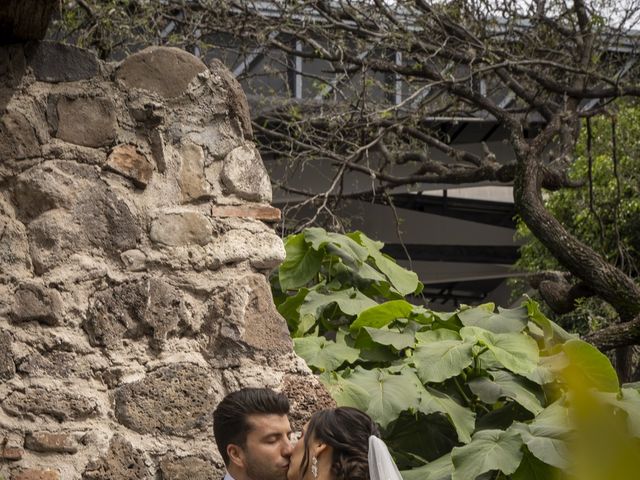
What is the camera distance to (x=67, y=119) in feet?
8.45

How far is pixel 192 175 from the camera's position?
2.65m

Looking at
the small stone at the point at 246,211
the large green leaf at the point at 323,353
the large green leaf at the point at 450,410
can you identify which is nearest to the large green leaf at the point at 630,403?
the large green leaf at the point at 450,410

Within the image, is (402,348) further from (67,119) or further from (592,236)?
(592,236)

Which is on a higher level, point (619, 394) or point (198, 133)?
point (198, 133)

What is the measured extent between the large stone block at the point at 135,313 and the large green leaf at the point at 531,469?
1.07 meters

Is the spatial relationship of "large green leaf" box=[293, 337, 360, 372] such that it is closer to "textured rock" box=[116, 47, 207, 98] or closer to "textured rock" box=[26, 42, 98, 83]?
"textured rock" box=[116, 47, 207, 98]

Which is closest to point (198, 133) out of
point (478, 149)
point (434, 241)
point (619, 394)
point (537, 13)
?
point (619, 394)

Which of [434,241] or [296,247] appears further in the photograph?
[434,241]

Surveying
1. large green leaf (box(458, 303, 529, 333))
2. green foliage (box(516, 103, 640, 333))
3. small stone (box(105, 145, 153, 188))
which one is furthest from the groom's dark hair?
→ green foliage (box(516, 103, 640, 333))

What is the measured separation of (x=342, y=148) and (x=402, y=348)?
16.2 ft

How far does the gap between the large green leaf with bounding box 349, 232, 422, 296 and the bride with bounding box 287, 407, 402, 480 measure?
1812 mm

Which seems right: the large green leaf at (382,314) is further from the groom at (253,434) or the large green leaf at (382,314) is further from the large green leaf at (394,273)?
the groom at (253,434)

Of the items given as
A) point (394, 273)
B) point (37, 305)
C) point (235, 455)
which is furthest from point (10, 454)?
point (394, 273)

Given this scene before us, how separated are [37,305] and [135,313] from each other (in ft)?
0.75
